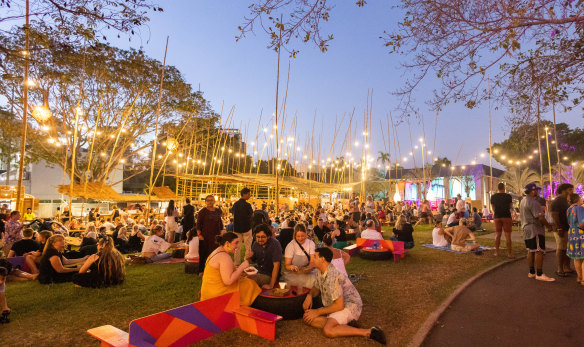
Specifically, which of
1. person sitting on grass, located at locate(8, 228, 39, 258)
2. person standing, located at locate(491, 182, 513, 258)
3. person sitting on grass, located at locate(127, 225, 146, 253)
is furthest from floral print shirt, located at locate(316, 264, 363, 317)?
person sitting on grass, located at locate(127, 225, 146, 253)

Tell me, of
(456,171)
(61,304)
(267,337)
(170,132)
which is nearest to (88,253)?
(61,304)

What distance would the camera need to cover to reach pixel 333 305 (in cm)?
365

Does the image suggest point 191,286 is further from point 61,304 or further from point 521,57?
point 521,57

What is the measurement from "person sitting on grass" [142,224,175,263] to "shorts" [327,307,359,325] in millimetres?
5582

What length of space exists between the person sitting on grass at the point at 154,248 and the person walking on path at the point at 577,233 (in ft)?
26.2

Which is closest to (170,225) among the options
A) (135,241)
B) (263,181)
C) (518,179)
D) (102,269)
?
(135,241)

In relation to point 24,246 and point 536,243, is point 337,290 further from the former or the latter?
point 24,246

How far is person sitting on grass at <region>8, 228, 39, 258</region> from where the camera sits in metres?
6.58

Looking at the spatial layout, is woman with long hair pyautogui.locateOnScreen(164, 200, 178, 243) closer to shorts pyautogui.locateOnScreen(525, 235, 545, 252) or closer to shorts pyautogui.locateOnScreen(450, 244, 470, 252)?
shorts pyautogui.locateOnScreen(450, 244, 470, 252)

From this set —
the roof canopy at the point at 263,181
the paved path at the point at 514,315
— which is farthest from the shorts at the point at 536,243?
the roof canopy at the point at 263,181

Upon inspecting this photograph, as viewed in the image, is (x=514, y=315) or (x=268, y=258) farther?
(x=268, y=258)

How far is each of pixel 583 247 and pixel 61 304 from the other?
7.55 meters

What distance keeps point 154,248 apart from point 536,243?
25.2 ft

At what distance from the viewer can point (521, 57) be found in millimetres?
5812
